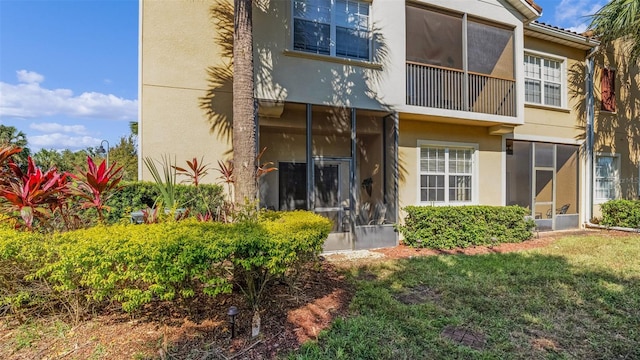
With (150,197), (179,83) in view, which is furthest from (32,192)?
(179,83)

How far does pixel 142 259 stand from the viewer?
3070mm

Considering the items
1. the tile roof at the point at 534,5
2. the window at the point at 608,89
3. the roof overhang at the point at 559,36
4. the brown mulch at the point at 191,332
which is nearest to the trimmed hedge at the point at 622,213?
the window at the point at 608,89

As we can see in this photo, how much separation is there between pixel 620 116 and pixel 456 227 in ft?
35.8

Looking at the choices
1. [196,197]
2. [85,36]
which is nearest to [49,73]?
[85,36]

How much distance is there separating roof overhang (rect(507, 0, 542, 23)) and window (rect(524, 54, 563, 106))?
1562 millimetres

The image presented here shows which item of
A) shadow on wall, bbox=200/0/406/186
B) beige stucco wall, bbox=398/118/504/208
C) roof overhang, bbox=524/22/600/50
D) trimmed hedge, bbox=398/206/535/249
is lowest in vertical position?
trimmed hedge, bbox=398/206/535/249

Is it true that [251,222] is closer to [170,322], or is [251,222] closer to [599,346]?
[170,322]

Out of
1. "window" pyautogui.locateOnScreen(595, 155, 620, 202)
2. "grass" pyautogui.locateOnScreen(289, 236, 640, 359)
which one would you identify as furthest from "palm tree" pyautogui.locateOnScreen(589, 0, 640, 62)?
"grass" pyautogui.locateOnScreen(289, 236, 640, 359)

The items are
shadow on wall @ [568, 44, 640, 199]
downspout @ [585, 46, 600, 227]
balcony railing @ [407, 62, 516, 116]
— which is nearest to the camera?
balcony railing @ [407, 62, 516, 116]

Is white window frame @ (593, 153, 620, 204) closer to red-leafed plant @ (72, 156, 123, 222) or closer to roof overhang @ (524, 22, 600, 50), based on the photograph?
roof overhang @ (524, 22, 600, 50)

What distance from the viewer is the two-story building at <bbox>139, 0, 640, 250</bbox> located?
7.53 meters

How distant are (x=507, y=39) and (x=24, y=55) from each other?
1425 centimetres

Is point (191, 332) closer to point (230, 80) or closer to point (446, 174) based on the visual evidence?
point (230, 80)

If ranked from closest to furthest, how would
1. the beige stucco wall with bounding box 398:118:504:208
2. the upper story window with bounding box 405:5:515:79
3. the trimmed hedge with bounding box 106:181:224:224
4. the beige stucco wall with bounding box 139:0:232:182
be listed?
the trimmed hedge with bounding box 106:181:224:224, the beige stucco wall with bounding box 139:0:232:182, the upper story window with bounding box 405:5:515:79, the beige stucco wall with bounding box 398:118:504:208
